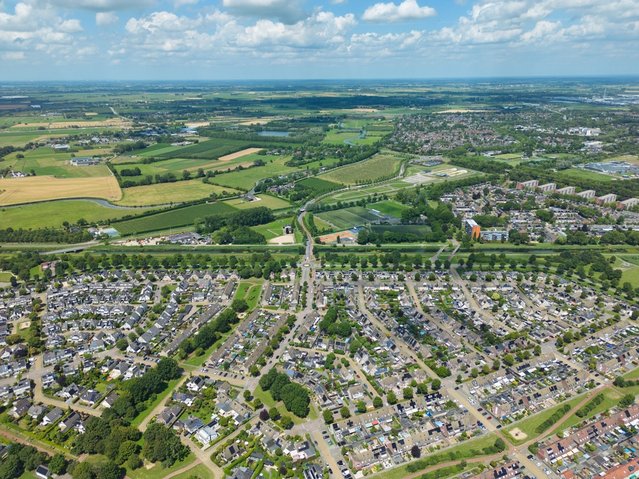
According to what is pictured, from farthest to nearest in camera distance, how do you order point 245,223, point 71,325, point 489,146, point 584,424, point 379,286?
point 489,146, point 245,223, point 379,286, point 71,325, point 584,424

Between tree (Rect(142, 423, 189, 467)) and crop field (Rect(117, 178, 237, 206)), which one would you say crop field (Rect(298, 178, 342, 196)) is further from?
tree (Rect(142, 423, 189, 467))

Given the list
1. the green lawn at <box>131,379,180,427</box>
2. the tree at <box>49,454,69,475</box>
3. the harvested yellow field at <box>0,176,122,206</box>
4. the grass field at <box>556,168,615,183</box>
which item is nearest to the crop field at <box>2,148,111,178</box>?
the harvested yellow field at <box>0,176,122,206</box>

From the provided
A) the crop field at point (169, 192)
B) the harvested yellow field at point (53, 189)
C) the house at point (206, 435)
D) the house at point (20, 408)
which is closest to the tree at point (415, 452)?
the house at point (206, 435)

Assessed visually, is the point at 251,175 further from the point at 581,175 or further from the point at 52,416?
the point at 581,175

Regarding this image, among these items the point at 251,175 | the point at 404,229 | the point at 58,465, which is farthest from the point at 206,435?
the point at 251,175

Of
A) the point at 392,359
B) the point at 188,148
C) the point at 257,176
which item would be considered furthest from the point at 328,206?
the point at 188,148

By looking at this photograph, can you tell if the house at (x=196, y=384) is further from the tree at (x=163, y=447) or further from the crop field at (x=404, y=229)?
the crop field at (x=404, y=229)

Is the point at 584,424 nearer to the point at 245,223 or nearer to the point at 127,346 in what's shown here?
the point at 127,346
